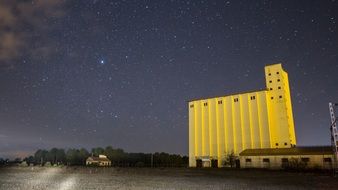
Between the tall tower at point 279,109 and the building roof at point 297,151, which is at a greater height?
the tall tower at point 279,109

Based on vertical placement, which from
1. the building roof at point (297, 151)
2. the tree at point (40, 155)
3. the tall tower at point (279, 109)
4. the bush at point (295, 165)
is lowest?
the bush at point (295, 165)

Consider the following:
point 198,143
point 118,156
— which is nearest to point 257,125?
point 198,143

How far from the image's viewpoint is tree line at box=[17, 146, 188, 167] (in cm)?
13412

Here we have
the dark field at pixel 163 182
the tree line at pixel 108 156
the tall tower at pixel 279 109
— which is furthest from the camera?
the tree line at pixel 108 156

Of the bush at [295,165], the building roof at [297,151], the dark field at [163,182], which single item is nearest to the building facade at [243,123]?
the building roof at [297,151]

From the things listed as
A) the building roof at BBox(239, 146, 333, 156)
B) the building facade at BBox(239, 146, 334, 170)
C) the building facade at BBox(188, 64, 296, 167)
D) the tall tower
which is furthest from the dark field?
the building facade at BBox(188, 64, 296, 167)

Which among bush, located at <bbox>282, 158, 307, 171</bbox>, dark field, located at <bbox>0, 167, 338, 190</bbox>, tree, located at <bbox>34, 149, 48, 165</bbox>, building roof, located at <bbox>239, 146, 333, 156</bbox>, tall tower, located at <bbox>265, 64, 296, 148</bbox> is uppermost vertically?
tall tower, located at <bbox>265, 64, 296, 148</bbox>

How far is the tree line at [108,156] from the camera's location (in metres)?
134

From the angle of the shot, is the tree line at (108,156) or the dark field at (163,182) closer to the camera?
the dark field at (163,182)

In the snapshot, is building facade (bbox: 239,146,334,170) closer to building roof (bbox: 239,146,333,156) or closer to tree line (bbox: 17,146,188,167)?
building roof (bbox: 239,146,333,156)

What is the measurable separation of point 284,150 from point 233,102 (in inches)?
811

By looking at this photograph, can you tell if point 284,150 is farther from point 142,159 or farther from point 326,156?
point 142,159

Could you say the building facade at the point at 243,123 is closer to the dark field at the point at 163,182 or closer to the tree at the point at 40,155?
the dark field at the point at 163,182

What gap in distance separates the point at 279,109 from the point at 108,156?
102 meters
